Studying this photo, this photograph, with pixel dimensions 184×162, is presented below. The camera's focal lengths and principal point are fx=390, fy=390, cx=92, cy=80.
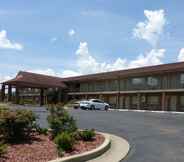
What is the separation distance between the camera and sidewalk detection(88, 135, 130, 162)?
10.7 metres

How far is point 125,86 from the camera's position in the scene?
5797 cm

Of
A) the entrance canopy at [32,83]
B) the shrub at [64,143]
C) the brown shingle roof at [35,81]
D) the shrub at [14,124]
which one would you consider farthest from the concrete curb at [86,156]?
the brown shingle roof at [35,81]

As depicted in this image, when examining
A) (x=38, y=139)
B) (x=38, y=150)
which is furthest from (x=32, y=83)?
(x=38, y=150)

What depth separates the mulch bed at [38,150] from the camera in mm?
9711

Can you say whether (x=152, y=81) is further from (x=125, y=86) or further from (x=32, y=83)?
(x=32, y=83)

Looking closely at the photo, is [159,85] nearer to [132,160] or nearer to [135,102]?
[135,102]

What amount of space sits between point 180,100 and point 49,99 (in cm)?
2893

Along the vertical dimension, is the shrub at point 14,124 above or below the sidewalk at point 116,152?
above

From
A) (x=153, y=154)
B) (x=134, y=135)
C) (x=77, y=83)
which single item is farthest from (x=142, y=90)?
(x=153, y=154)

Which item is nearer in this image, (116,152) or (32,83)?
(116,152)

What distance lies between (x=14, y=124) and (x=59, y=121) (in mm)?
2248

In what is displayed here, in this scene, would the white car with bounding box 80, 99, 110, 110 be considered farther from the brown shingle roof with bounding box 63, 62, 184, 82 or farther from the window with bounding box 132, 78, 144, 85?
the brown shingle roof with bounding box 63, 62, 184, 82

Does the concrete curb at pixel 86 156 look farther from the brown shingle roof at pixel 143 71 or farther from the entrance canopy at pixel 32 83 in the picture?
the entrance canopy at pixel 32 83

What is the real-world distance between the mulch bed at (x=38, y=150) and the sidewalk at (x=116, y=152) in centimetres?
59
